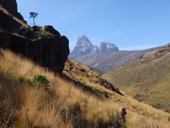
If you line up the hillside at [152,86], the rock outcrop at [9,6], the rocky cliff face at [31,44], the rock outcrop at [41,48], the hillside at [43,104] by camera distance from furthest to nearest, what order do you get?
the hillside at [152,86] < the rock outcrop at [9,6] < the rocky cliff face at [31,44] < the rock outcrop at [41,48] < the hillside at [43,104]

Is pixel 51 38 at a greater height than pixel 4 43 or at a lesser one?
greater

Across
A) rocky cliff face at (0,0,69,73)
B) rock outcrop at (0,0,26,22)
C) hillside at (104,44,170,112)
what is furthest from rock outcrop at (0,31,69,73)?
hillside at (104,44,170,112)

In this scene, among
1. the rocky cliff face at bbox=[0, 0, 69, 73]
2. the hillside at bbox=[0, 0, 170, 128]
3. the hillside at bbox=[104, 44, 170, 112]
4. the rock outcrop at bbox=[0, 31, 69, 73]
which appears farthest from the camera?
the hillside at bbox=[104, 44, 170, 112]

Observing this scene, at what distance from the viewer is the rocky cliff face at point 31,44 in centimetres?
1232

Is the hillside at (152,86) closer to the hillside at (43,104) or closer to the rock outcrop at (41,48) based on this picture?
the rock outcrop at (41,48)

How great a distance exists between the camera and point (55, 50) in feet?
61.2

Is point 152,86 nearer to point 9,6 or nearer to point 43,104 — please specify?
point 9,6

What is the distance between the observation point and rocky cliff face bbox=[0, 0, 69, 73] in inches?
485

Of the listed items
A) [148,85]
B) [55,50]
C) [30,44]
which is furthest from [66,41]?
[148,85]

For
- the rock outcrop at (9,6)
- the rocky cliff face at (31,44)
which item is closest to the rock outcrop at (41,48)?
the rocky cliff face at (31,44)

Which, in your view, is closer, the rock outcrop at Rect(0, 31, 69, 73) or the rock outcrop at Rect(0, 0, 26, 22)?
the rock outcrop at Rect(0, 31, 69, 73)

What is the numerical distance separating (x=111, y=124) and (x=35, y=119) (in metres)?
3.02

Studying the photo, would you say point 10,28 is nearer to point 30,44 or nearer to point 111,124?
point 30,44

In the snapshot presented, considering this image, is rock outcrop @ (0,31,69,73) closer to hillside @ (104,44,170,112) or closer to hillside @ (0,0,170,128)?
hillside @ (0,0,170,128)
